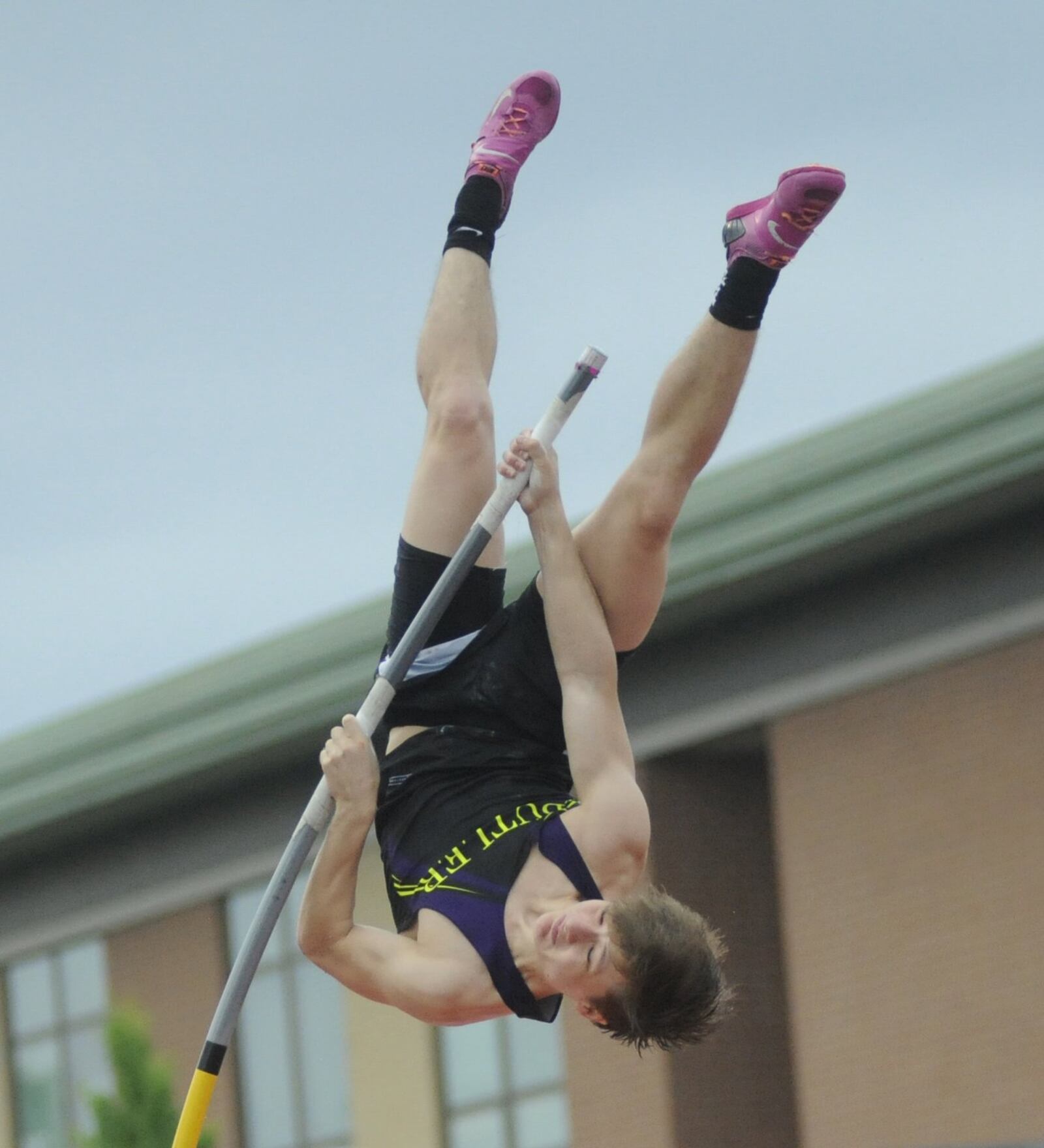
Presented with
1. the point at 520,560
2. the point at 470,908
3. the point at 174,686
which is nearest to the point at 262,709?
the point at 174,686

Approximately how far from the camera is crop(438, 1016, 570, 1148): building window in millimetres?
14414

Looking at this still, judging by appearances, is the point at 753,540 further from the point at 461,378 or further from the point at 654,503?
the point at 654,503

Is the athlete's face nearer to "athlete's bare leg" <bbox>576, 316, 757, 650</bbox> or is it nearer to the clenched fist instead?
the clenched fist

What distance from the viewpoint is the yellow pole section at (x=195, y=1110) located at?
7.12 m

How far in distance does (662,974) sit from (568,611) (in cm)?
96

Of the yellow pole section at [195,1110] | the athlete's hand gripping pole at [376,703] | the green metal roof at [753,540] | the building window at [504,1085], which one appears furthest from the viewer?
the building window at [504,1085]

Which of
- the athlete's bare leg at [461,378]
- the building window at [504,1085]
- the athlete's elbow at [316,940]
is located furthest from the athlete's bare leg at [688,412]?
the building window at [504,1085]

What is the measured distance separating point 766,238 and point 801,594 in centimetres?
643

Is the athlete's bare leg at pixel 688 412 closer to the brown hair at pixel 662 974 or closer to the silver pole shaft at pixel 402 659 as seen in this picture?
the silver pole shaft at pixel 402 659

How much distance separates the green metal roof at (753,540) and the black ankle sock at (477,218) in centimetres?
503

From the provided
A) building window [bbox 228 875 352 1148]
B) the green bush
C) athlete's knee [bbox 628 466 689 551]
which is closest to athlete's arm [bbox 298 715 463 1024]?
athlete's knee [bbox 628 466 689 551]

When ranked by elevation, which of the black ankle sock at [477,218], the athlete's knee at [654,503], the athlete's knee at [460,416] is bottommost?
the athlete's knee at [654,503]

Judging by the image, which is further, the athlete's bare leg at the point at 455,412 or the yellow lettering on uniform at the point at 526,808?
the athlete's bare leg at the point at 455,412

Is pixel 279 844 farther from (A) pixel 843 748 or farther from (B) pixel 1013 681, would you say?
(B) pixel 1013 681
